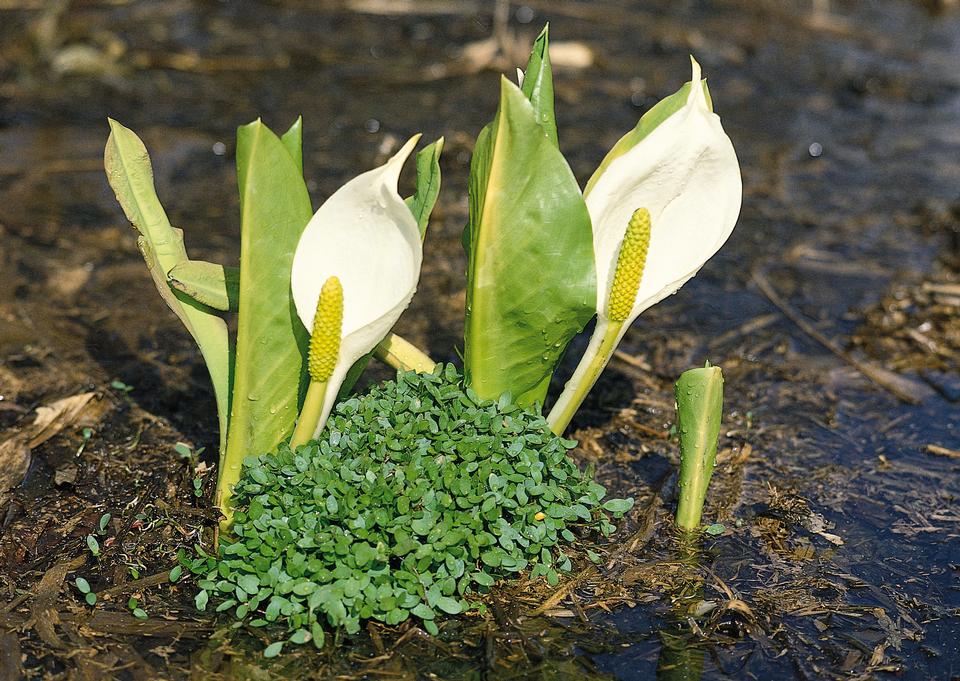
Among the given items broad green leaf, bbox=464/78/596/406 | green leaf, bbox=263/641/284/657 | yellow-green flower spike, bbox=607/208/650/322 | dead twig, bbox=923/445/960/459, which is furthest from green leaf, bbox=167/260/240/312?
dead twig, bbox=923/445/960/459

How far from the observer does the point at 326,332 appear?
2137 mm

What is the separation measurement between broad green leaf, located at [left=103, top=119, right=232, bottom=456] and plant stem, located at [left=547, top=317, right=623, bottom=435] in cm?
76

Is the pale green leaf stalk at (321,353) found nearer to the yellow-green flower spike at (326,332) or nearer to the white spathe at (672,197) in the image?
the yellow-green flower spike at (326,332)

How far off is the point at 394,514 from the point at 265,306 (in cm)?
51

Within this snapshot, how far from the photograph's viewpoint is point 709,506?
280cm

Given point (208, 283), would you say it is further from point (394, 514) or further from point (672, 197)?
point (672, 197)

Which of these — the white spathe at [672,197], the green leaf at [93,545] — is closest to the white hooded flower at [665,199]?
the white spathe at [672,197]

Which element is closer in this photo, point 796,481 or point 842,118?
point 796,481

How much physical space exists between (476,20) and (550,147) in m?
4.96

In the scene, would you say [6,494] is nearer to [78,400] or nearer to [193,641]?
→ [78,400]

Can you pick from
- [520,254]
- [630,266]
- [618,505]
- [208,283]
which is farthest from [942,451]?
[208,283]

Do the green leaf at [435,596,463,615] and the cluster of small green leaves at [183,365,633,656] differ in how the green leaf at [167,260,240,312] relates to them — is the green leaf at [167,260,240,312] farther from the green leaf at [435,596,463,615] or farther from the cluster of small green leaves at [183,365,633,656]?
the green leaf at [435,596,463,615]

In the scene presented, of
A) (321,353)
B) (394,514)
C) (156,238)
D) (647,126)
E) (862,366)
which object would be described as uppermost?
(647,126)

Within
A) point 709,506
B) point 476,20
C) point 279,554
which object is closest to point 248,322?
point 279,554
